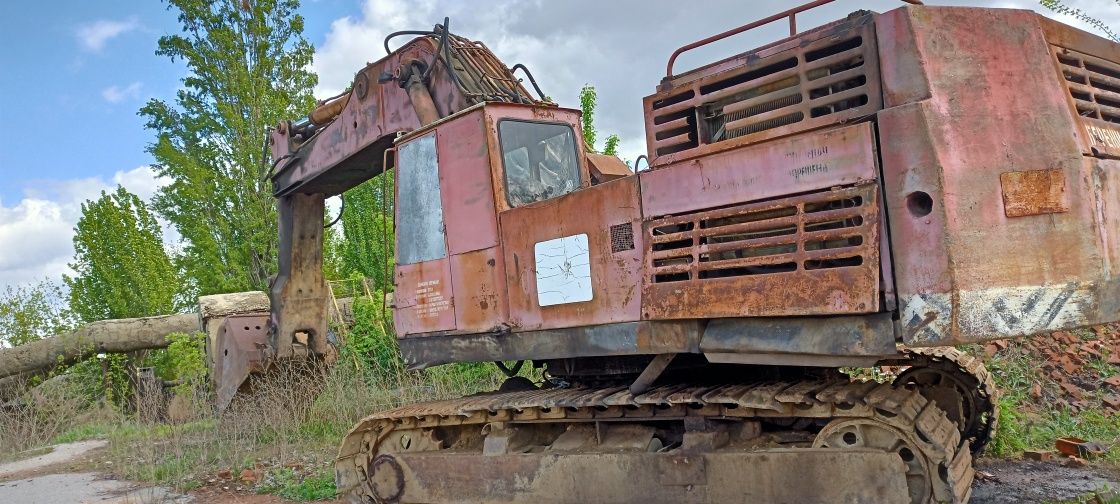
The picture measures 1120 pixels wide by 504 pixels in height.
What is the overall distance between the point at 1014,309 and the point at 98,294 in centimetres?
2129

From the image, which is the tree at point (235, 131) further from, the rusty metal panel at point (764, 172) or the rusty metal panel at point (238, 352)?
the rusty metal panel at point (764, 172)

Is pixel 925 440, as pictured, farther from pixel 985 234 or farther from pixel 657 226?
pixel 657 226

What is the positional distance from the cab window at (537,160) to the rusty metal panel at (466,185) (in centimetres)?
13

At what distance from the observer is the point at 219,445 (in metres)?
8.90

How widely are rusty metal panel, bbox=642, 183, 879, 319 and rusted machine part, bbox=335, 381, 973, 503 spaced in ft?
1.75

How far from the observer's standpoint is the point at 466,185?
5.40 m

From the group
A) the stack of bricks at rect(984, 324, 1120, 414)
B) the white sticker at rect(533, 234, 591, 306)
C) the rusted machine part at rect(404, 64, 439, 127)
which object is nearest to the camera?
the white sticker at rect(533, 234, 591, 306)

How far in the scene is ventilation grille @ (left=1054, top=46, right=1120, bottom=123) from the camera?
4.00 meters

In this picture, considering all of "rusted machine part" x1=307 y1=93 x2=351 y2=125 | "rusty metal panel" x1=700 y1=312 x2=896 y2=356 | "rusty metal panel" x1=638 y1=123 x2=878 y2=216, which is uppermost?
"rusted machine part" x1=307 y1=93 x2=351 y2=125

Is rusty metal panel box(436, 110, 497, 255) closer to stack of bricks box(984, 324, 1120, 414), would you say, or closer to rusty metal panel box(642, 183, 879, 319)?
rusty metal panel box(642, 183, 879, 319)

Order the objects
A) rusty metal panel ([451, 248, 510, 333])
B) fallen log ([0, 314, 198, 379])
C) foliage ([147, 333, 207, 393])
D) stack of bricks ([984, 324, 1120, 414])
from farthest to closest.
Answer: fallen log ([0, 314, 198, 379]) → foliage ([147, 333, 207, 393]) → stack of bricks ([984, 324, 1120, 414]) → rusty metal panel ([451, 248, 510, 333])

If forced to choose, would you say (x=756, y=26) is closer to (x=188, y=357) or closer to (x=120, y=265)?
(x=188, y=357)

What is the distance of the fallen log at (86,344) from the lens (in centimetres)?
1490

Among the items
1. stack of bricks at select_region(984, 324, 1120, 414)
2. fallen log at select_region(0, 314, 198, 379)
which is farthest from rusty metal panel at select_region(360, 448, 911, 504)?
fallen log at select_region(0, 314, 198, 379)
